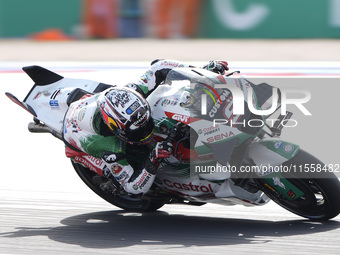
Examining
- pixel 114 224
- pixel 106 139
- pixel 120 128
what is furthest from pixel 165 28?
pixel 120 128

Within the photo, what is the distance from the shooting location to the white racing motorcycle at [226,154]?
4.60m

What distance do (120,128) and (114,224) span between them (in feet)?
2.92

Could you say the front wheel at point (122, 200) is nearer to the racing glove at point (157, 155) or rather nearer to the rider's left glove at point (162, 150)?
the racing glove at point (157, 155)

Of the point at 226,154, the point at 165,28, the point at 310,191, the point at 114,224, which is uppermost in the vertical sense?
the point at 165,28

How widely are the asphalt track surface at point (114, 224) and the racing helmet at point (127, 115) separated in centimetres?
70

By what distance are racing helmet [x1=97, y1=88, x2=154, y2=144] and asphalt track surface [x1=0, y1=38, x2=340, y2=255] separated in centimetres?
70

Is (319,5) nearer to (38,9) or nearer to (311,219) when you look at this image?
(38,9)

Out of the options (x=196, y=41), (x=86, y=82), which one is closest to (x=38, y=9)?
(x=196, y=41)

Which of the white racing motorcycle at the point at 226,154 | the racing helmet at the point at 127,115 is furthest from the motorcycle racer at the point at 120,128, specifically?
the white racing motorcycle at the point at 226,154

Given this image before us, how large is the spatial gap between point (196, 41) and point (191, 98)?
11553mm

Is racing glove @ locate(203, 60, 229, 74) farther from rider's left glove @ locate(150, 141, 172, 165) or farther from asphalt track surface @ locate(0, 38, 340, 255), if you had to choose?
asphalt track surface @ locate(0, 38, 340, 255)

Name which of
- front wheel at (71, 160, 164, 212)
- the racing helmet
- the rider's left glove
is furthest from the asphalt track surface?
the racing helmet

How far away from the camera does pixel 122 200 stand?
18.1 feet

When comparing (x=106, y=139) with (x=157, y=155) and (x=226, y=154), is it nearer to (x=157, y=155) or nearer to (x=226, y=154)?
(x=157, y=155)
